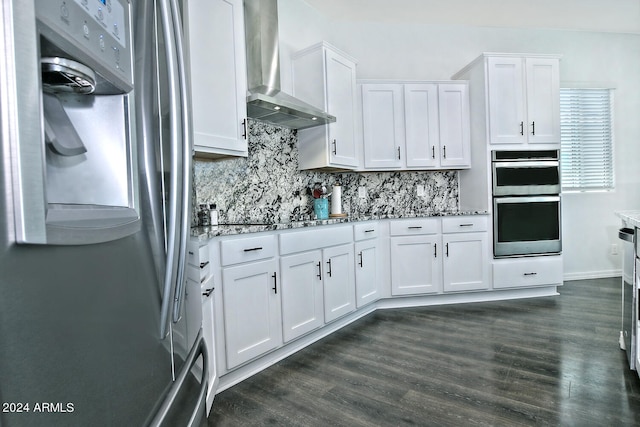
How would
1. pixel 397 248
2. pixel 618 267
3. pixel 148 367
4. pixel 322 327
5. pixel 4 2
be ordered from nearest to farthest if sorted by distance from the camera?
pixel 4 2
pixel 148 367
pixel 322 327
pixel 397 248
pixel 618 267

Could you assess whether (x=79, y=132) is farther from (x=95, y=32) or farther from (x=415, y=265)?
(x=415, y=265)

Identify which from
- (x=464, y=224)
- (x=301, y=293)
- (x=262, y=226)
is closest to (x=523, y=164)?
(x=464, y=224)

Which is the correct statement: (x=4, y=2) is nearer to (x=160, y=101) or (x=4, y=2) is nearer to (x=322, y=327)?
(x=160, y=101)

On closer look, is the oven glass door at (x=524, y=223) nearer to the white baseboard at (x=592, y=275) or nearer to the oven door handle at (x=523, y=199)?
the oven door handle at (x=523, y=199)

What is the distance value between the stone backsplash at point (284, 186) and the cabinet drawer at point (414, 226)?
0.57 m

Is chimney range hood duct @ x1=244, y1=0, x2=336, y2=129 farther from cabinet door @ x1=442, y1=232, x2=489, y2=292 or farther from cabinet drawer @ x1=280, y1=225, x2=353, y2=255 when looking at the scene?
cabinet door @ x1=442, y1=232, x2=489, y2=292

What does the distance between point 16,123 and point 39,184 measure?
0.06 m

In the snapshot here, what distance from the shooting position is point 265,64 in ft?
9.23

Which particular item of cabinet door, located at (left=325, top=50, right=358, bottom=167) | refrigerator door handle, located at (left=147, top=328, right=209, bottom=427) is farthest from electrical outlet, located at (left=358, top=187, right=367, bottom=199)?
refrigerator door handle, located at (left=147, top=328, right=209, bottom=427)

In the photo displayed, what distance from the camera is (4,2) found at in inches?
13.8

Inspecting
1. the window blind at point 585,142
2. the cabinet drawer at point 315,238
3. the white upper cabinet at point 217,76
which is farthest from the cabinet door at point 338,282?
the window blind at point 585,142

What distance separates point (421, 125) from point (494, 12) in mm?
1474

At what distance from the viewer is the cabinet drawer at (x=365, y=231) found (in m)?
3.23

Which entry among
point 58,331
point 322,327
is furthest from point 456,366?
point 58,331
